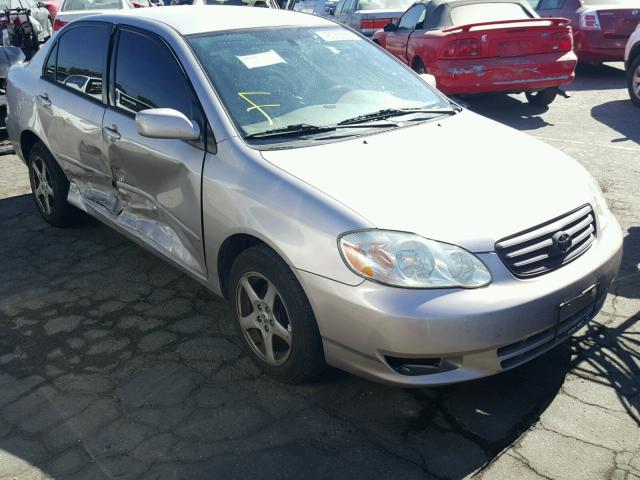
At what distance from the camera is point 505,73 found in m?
8.22

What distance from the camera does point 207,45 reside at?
13.0 feet

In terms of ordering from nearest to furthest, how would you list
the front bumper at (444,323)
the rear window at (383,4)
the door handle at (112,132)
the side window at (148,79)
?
1. the front bumper at (444,323)
2. the side window at (148,79)
3. the door handle at (112,132)
4. the rear window at (383,4)

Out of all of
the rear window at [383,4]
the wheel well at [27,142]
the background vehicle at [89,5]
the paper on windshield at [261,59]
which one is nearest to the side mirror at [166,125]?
the paper on windshield at [261,59]

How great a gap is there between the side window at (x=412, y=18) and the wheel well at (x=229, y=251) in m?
6.72

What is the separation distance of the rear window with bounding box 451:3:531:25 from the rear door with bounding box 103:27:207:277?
18.3ft

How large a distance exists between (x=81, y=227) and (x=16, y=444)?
284 centimetres

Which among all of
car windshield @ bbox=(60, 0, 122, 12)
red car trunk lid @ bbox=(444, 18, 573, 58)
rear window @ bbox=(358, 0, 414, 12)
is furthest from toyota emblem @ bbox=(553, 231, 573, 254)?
car windshield @ bbox=(60, 0, 122, 12)

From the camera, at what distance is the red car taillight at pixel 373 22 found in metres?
12.5

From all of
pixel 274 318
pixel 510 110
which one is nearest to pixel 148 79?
pixel 274 318

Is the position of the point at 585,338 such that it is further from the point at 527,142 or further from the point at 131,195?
the point at 131,195

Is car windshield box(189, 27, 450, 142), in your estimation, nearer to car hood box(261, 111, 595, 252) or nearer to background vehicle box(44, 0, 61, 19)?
car hood box(261, 111, 595, 252)

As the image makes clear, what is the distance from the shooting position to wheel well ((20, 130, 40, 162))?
18.3 ft

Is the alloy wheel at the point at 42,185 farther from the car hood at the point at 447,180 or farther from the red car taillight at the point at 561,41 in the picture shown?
the red car taillight at the point at 561,41

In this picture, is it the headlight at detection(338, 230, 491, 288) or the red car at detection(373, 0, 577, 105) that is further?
the red car at detection(373, 0, 577, 105)
